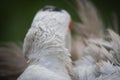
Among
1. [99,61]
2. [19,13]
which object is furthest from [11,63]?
[19,13]

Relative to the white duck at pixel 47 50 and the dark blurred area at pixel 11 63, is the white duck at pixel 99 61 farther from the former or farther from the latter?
the dark blurred area at pixel 11 63

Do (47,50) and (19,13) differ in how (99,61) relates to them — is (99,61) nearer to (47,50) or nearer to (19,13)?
(47,50)

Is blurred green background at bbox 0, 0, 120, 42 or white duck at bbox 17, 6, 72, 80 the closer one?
white duck at bbox 17, 6, 72, 80

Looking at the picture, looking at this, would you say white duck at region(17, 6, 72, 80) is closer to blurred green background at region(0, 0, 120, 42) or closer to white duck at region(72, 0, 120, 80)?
white duck at region(72, 0, 120, 80)

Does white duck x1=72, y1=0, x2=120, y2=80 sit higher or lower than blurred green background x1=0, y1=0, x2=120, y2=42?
lower

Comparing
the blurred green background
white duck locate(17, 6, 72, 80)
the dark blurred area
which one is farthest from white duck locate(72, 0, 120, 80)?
the blurred green background

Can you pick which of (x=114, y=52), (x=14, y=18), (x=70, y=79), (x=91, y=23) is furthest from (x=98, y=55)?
(x=14, y=18)

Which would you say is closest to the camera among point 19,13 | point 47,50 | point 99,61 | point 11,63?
point 47,50

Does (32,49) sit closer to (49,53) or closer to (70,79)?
(49,53)
